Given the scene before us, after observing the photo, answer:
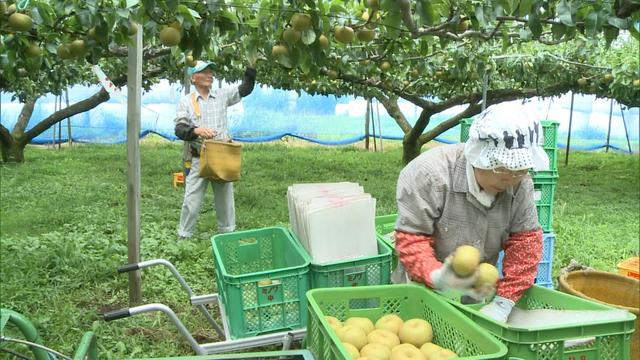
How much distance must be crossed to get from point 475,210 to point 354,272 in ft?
1.72

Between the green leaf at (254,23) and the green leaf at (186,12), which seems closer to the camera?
the green leaf at (186,12)

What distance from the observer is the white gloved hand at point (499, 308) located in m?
1.85

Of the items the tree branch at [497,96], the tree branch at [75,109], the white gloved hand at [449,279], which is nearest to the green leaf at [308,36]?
the white gloved hand at [449,279]

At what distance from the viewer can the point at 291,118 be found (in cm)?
1491

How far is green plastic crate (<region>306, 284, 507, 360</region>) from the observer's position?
1481 millimetres

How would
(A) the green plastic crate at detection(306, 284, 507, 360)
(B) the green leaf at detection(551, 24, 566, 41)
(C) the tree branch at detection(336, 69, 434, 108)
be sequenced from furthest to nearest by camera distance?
1. (C) the tree branch at detection(336, 69, 434, 108)
2. (B) the green leaf at detection(551, 24, 566, 41)
3. (A) the green plastic crate at detection(306, 284, 507, 360)

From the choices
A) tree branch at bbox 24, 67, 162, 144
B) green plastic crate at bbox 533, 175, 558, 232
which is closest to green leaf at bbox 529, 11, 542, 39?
green plastic crate at bbox 533, 175, 558, 232

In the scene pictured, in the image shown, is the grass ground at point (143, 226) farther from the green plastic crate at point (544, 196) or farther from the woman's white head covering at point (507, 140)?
the woman's white head covering at point (507, 140)

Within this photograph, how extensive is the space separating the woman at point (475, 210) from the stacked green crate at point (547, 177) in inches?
52.4

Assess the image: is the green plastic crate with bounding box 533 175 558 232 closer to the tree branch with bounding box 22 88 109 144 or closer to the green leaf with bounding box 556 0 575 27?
the green leaf with bounding box 556 0 575 27

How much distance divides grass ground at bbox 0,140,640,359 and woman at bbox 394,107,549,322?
1.51 m

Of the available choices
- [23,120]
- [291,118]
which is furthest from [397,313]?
[291,118]

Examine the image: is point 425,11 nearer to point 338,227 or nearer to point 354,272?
point 338,227

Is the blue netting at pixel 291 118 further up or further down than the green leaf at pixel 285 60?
further down
